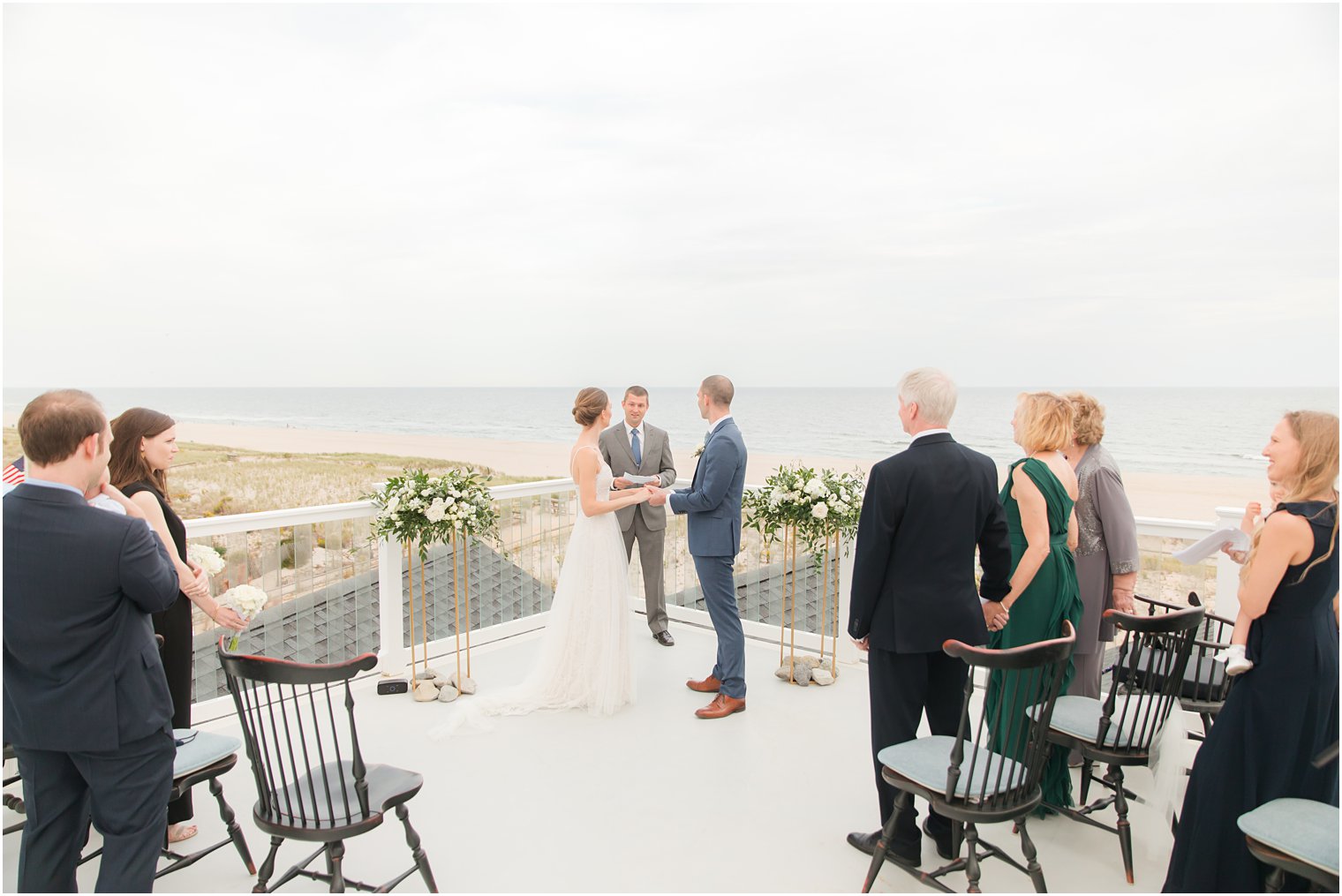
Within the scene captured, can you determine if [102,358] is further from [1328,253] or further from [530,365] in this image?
[1328,253]

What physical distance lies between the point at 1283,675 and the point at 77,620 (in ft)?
11.3

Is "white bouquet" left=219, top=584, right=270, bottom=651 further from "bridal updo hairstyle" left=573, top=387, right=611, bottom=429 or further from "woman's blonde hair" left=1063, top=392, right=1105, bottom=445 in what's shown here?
"woman's blonde hair" left=1063, top=392, right=1105, bottom=445

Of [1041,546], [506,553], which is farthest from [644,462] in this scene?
[1041,546]

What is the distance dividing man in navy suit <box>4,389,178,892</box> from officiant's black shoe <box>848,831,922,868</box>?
7.92ft

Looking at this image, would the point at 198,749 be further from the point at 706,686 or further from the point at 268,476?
the point at 268,476

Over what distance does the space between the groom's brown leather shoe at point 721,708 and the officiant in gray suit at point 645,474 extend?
130cm

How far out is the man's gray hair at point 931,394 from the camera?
2.87 m

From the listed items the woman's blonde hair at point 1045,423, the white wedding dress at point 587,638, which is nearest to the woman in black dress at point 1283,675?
the woman's blonde hair at point 1045,423

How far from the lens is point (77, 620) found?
2105mm

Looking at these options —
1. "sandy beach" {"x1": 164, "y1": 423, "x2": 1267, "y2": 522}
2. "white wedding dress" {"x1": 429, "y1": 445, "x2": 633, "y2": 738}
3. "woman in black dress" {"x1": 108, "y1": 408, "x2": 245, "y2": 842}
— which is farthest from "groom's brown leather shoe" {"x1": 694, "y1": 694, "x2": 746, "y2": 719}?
"sandy beach" {"x1": 164, "y1": 423, "x2": 1267, "y2": 522}

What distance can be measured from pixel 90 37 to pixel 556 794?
10.9 m

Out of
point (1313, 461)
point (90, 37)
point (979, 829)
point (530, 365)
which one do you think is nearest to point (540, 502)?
point (979, 829)

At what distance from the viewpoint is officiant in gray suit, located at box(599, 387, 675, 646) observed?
5.91 meters

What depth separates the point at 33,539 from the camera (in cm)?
205
